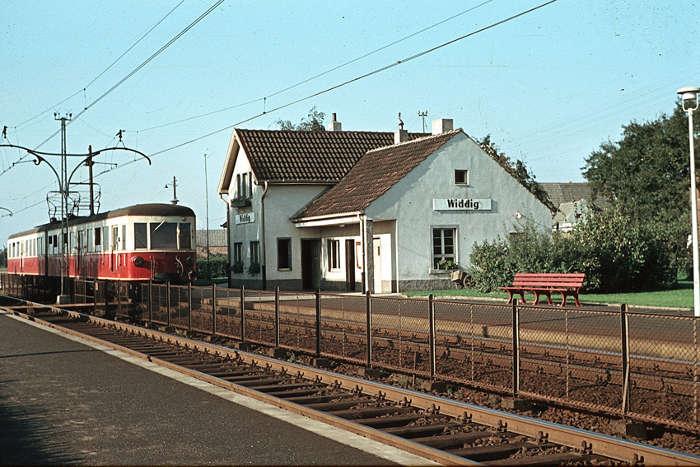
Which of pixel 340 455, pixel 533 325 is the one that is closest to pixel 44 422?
pixel 340 455

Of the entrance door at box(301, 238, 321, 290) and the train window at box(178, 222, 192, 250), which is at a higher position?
the train window at box(178, 222, 192, 250)

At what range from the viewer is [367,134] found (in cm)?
4503

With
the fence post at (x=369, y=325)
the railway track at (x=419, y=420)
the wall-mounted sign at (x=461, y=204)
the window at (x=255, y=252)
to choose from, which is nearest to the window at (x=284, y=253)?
the window at (x=255, y=252)

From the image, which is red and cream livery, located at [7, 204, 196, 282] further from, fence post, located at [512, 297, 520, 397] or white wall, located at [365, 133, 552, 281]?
fence post, located at [512, 297, 520, 397]

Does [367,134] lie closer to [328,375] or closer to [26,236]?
[26,236]

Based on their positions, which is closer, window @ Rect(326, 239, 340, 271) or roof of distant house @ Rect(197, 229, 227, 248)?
window @ Rect(326, 239, 340, 271)

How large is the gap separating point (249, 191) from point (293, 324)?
83.9ft

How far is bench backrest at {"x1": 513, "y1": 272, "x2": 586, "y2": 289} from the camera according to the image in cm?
2197

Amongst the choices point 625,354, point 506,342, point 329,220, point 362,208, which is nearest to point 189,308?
point 506,342

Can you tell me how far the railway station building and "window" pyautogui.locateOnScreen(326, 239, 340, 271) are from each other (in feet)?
0.19

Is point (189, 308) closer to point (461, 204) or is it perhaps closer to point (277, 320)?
point (277, 320)

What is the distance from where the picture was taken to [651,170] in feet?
184

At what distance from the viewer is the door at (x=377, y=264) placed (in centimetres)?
3503

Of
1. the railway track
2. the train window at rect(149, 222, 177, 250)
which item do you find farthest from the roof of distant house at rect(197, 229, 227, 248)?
the railway track
